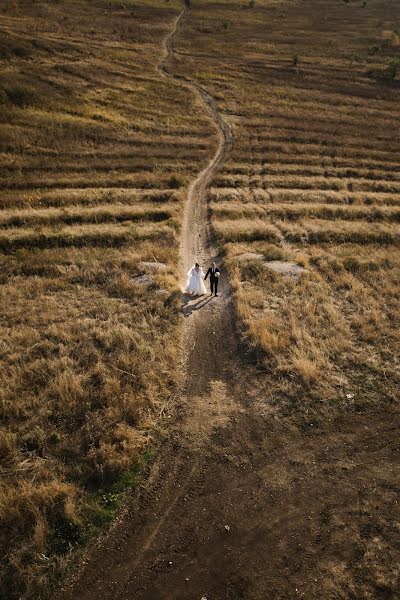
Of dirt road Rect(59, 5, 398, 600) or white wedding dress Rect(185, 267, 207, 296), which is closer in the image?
dirt road Rect(59, 5, 398, 600)

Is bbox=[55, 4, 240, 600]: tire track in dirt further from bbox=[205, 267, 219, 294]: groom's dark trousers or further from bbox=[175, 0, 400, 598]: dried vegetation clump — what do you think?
bbox=[175, 0, 400, 598]: dried vegetation clump

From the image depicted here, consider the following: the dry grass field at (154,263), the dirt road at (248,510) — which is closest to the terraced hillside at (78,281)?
the dry grass field at (154,263)

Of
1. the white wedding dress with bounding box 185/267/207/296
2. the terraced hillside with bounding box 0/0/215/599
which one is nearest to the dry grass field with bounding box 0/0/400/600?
the terraced hillside with bounding box 0/0/215/599

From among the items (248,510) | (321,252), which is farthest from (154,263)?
(248,510)

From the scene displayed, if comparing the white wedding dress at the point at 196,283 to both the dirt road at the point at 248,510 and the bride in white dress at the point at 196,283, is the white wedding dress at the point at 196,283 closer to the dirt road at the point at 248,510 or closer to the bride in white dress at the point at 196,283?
the bride in white dress at the point at 196,283

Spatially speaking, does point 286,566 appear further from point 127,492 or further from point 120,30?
point 120,30

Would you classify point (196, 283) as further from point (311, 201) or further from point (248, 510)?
point (311, 201)

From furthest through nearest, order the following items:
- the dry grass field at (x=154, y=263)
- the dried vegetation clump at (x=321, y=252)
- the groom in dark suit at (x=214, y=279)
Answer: the groom in dark suit at (x=214, y=279) → the dried vegetation clump at (x=321, y=252) → the dry grass field at (x=154, y=263)
